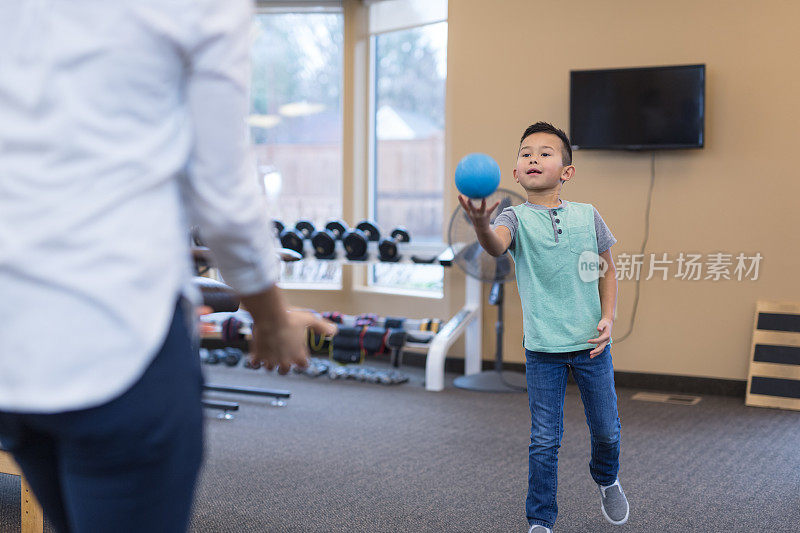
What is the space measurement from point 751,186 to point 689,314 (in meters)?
0.83

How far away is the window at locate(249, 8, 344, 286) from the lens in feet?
19.6

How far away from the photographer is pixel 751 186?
4.43 meters

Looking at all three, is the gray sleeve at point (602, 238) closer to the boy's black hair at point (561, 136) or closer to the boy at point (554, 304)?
the boy at point (554, 304)

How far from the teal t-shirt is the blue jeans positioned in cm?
6

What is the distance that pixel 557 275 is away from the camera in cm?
220

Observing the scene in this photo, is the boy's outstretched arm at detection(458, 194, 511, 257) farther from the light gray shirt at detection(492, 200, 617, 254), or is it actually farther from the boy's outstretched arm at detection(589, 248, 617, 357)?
the boy's outstretched arm at detection(589, 248, 617, 357)

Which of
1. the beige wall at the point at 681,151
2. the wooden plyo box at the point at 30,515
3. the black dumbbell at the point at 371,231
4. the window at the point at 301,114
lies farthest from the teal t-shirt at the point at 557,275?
the window at the point at 301,114

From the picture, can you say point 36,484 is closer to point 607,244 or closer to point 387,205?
point 607,244

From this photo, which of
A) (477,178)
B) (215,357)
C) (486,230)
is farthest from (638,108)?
(215,357)

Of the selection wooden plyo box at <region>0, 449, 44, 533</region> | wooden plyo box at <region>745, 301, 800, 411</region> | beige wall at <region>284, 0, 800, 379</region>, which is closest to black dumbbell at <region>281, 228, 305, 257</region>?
beige wall at <region>284, 0, 800, 379</region>

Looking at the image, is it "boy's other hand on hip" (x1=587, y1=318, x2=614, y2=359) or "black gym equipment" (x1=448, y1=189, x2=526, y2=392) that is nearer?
"boy's other hand on hip" (x1=587, y1=318, x2=614, y2=359)

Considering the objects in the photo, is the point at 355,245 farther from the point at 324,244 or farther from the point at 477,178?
the point at 477,178

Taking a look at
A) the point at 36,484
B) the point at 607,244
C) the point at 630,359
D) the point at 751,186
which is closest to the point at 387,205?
the point at 630,359

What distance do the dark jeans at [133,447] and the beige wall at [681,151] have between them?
4.25 m
